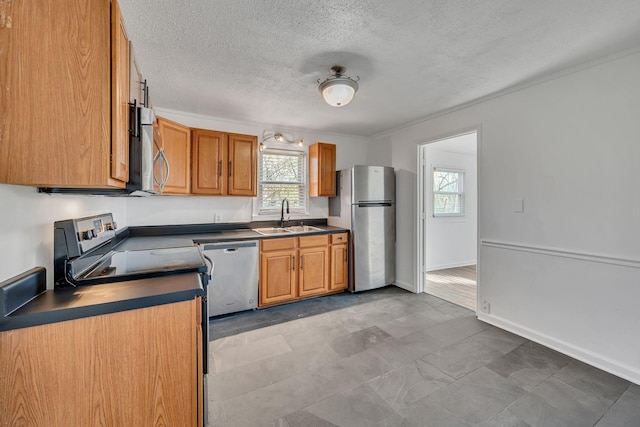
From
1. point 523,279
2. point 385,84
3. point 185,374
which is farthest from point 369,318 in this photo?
point 385,84

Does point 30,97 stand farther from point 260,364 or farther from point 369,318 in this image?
point 369,318

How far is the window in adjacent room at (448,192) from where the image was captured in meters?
5.18

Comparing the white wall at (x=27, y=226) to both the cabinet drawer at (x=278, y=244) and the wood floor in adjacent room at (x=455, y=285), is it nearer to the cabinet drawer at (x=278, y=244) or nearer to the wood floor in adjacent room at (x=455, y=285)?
the cabinet drawer at (x=278, y=244)

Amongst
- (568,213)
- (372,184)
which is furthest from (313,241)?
(568,213)

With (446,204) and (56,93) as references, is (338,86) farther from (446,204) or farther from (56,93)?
(446,204)

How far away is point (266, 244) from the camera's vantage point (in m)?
3.16

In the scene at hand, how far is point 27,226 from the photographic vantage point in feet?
3.70

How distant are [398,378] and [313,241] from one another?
6.11ft

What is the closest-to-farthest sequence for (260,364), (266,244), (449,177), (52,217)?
1. (52,217)
2. (260,364)
3. (266,244)
4. (449,177)

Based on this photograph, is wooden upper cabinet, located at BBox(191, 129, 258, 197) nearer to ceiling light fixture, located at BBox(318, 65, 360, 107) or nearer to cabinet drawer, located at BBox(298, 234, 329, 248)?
cabinet drawer, located at BBox(298, 234, 329, 248)

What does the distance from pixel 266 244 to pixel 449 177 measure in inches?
157

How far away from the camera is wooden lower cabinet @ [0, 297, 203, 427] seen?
0.91 metres

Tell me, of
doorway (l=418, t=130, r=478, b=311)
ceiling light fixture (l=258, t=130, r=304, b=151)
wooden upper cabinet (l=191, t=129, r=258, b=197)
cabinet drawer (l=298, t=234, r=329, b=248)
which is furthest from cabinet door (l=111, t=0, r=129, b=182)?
doorway (l=418, t=130, r=478, b=311)

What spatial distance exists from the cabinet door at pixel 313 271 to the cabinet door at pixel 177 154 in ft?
5.11
